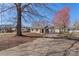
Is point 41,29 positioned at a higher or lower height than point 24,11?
lower

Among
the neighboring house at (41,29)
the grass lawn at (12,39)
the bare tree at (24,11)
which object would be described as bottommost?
the grass lawn at (12,39)

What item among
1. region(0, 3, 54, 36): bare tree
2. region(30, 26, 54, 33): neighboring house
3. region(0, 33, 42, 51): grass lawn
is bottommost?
region(0, 33, 42, 51): grass lawn

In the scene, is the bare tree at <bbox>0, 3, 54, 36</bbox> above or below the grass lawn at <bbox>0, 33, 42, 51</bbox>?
above

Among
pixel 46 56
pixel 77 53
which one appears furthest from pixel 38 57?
pixel 77 53

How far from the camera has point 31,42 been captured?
5152 millimetres

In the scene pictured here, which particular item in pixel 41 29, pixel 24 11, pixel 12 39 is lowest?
pixel 12 39

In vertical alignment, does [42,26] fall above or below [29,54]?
above

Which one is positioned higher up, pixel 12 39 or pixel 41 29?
pixel 41 29

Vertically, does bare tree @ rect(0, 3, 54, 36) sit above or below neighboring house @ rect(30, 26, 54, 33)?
above

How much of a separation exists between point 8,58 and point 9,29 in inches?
12.9

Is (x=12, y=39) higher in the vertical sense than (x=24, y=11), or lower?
lower

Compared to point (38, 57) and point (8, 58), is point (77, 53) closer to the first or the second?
point (38, 57)

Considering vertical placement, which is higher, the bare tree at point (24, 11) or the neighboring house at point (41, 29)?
the bare tree at point (24, 11)

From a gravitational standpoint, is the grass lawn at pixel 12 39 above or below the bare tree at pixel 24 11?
below
